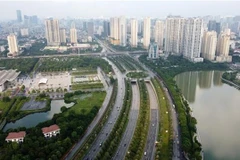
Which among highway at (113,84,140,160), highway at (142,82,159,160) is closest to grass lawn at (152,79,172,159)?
highway at (142,82,159,160)

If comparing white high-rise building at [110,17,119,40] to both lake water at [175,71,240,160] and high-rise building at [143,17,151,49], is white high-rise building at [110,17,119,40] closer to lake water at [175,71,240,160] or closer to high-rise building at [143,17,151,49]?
high-rise building at [143,17,151,49]

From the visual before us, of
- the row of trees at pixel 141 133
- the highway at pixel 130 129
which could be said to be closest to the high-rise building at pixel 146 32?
the highway at pixel 130 129

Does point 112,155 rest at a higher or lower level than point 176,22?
lower

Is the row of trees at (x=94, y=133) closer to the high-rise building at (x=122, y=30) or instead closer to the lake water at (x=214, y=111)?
the lake water at (x=214, y=111)

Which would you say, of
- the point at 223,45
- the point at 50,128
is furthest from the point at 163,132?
the point at 223,45

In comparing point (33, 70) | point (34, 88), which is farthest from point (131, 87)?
point (33, 70)

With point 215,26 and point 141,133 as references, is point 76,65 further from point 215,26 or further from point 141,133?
point 215,26

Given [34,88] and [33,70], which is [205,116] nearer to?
[34,88]
